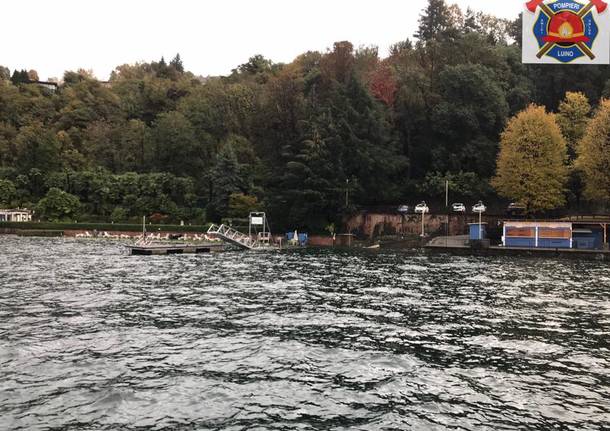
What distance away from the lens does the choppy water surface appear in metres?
11.2

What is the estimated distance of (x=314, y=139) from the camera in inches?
2936

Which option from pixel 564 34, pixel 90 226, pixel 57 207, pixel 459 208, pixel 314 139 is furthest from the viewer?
pixel 57 207

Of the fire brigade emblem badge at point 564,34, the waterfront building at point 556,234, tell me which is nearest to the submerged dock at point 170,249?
the waterfront building at point 556,234

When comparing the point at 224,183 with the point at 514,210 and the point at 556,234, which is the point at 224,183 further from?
the point at 556,234

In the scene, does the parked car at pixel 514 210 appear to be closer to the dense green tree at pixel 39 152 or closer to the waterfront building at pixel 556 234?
the waterfront building at pixel 556 234

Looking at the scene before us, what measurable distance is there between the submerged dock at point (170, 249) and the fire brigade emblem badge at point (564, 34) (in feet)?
124

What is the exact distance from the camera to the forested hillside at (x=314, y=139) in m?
75.7

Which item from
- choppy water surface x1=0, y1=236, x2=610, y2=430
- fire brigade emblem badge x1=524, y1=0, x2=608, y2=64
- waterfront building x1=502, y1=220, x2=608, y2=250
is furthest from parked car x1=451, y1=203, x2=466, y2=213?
choppy water surface x1=0, y1=236, x2=610, y2=430

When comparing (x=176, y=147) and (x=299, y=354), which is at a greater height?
(x=176, y=147)

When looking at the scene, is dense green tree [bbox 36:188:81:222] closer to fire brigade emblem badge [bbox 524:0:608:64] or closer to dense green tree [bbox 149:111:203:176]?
dense green tree [bbox 149:111:203:176]

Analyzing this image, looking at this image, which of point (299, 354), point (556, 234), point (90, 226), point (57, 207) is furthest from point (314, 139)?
point (299, 354)

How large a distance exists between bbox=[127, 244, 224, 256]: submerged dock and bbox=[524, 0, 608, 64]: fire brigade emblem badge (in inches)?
1484

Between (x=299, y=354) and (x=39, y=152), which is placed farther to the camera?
(x=39, y=152)

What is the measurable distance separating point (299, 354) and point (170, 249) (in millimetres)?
40579
